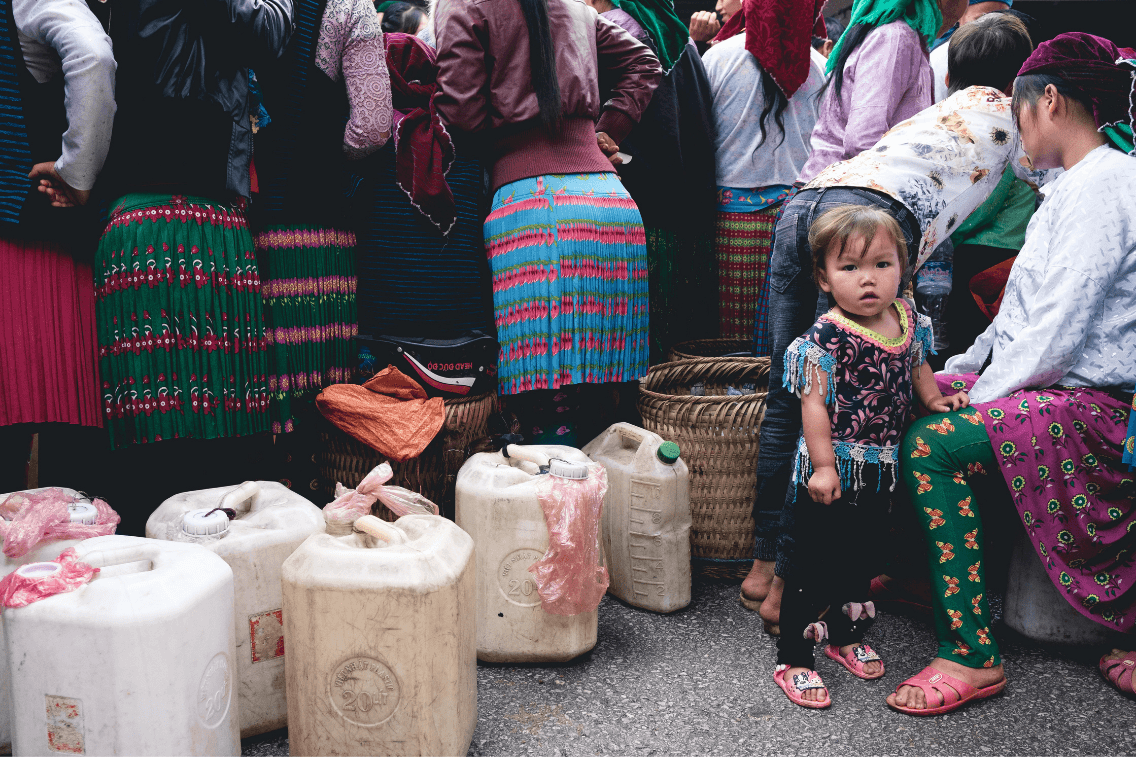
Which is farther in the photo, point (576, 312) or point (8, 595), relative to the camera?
point (576, 312)

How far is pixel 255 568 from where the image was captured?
181 centimetres

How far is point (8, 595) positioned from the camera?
1462mm

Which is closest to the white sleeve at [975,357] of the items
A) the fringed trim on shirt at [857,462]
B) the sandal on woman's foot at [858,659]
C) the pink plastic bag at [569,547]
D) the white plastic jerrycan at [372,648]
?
the fringed trim on shirt at [857,462]

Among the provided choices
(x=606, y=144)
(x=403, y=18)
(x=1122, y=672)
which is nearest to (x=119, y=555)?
(x=606, y=144)

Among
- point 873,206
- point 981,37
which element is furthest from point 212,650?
point 981,37

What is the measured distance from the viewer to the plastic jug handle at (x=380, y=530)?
174 centimetres

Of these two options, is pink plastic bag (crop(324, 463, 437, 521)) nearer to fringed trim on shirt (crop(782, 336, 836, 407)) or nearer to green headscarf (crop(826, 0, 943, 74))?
fringed trim on shirt (crop(782, 336, 836, 407))

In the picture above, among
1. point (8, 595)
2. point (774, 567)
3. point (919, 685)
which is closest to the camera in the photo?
point (8, 595)

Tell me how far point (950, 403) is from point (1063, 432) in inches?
10.5

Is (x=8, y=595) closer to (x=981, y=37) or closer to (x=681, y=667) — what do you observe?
(x=681, y=667)

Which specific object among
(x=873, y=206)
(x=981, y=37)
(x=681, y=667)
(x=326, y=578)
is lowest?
(x=681, y=667)

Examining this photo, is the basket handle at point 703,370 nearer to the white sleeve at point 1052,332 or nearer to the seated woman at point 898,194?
the seated woman at point 898,194

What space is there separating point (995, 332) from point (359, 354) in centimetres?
196

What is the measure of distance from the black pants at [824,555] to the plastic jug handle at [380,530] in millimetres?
1007
